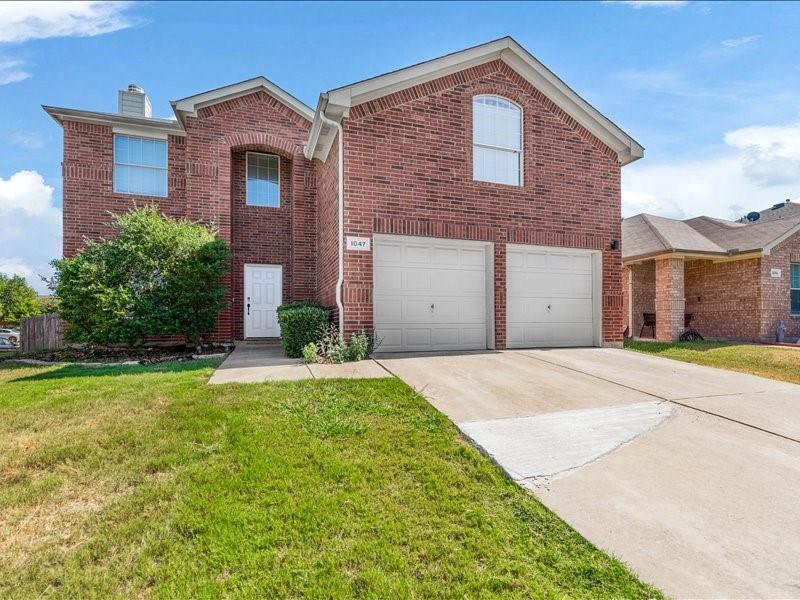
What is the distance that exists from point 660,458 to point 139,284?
10.4 metres

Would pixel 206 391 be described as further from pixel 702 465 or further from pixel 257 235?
pixel 257 235

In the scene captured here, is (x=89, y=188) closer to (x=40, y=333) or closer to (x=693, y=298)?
(x=40, y=333)

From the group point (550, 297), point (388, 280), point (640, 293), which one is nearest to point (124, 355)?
point (388, 280)

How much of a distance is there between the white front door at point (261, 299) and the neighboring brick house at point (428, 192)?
0.07 metres

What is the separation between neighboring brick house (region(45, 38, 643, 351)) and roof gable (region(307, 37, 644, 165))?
0.03 metres

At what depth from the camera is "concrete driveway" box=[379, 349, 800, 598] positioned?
2.38 m

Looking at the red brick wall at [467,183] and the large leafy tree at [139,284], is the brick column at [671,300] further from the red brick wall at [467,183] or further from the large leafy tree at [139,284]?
the large leafy tree at [139,284]

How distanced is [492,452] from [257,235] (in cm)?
1079

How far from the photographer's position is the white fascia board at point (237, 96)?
11289 millimetres

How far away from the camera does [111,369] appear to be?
24.8ft

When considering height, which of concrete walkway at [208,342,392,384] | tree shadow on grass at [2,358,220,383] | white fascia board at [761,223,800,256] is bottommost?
tree shadow on grass at [2,358,220,383]

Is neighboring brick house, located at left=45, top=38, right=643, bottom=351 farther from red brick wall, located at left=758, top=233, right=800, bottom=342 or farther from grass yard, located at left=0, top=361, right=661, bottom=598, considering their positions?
red brick wall, located at left=758, top=233, right=800, bottom=342

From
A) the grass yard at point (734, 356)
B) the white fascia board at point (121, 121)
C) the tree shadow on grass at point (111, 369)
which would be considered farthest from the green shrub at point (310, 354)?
the white fascia board at point (121, 121)

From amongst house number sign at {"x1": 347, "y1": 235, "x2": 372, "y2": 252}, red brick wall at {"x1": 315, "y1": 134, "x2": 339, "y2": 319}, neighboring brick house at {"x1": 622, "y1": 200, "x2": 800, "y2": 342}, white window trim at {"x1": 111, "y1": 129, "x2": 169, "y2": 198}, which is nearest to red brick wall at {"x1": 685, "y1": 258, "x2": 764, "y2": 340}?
neighboring brick house at {"x1": 622, "y1": 200, "x2": 800, "y2": 342}
